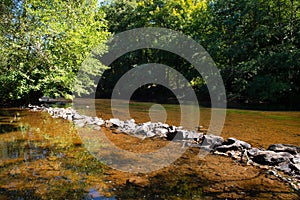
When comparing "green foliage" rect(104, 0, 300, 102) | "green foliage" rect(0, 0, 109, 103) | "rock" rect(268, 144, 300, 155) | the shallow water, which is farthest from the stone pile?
"green foliage" rect(104, 0, 300, 102)

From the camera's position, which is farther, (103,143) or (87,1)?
(87,1)

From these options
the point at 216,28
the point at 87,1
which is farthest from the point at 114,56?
the point at 87,1

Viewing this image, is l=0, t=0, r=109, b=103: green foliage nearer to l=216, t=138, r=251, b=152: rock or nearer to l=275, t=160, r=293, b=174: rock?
l=216, t=138, r=251, b=152: rock

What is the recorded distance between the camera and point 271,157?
213 inches

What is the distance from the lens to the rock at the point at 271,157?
531 centimetres

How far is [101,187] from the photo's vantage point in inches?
152

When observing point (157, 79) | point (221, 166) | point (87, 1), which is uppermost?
point (87, 1)

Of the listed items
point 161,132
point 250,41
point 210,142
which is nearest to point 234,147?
point 210,142

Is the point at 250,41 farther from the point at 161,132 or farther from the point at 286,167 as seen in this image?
the point at 286,167

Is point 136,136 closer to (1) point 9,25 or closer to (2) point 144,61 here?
(1) point 9,25

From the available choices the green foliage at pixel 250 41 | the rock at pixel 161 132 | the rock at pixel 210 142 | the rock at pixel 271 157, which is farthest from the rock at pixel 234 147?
the green foliage at pixel 250 41

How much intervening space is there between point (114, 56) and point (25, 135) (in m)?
27.7

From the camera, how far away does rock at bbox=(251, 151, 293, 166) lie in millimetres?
5312

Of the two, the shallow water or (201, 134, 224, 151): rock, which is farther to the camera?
(201, 134, 224, 151): rock
